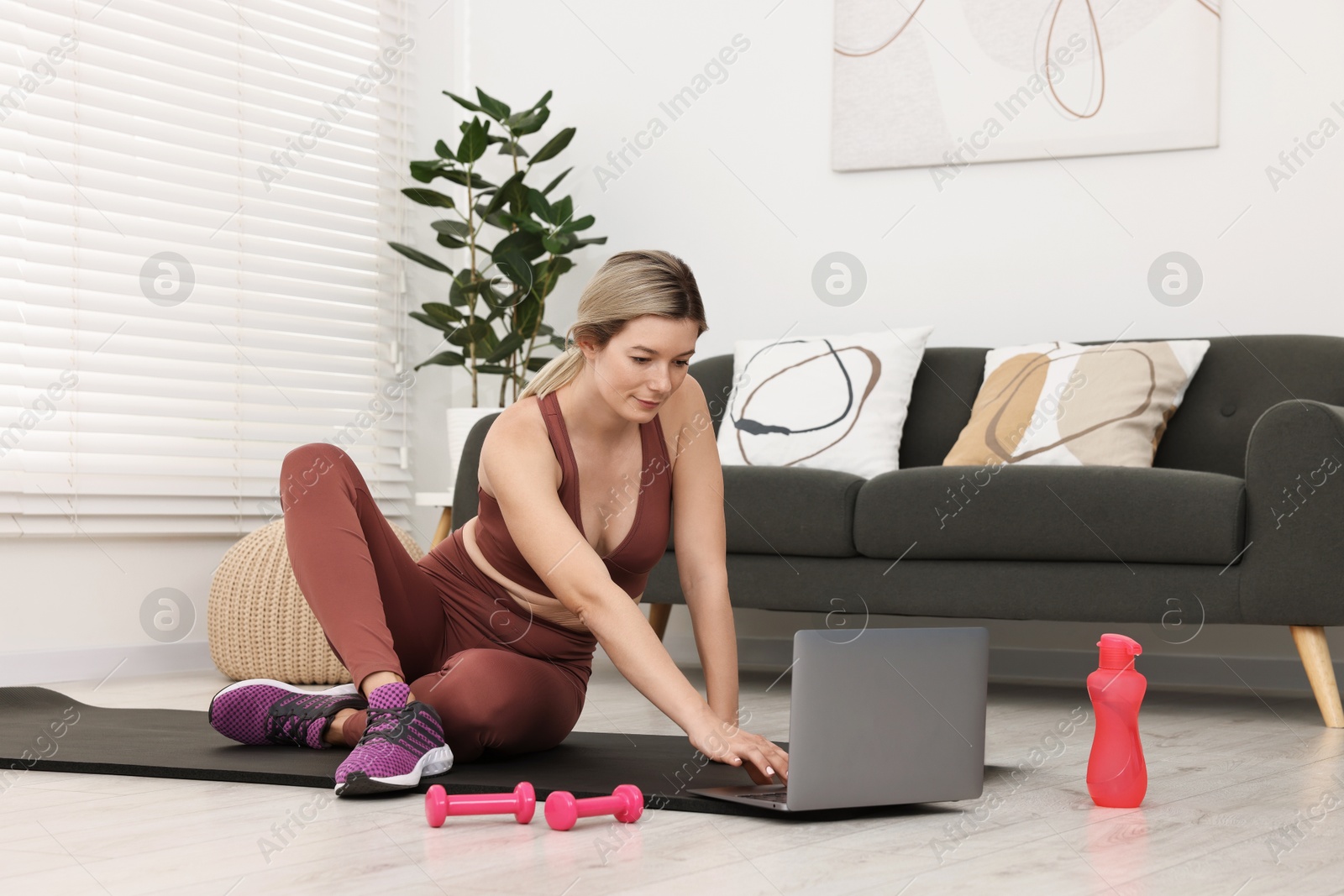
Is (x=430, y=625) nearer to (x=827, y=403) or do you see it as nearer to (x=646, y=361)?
(x=646, y=361)

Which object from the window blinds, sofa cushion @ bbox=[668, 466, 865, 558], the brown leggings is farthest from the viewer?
the window blinds

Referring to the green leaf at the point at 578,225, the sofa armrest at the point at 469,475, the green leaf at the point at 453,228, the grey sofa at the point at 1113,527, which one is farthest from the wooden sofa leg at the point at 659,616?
the green leaf at the point at 453,228

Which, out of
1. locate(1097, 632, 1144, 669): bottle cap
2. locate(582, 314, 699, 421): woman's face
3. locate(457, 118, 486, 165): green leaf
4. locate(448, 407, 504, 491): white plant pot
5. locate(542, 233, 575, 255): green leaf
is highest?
locate(457, 118, 486, 165): green leaf

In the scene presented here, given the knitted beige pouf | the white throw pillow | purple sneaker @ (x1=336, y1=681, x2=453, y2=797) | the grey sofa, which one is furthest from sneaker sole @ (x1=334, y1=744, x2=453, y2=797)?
the white throw pillow

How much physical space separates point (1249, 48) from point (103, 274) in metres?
3.05

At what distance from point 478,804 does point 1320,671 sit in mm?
1853

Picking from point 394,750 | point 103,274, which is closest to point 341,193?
point 103,274

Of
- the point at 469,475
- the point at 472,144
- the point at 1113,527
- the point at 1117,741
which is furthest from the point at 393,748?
the point at 472,144

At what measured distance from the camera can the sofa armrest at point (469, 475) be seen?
3354 mm

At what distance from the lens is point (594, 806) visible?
Result: 58.9 inches

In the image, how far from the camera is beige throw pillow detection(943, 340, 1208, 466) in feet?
10.1

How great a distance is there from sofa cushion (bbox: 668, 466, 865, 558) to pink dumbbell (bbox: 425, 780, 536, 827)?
1.50 m

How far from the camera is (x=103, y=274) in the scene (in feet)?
11.4

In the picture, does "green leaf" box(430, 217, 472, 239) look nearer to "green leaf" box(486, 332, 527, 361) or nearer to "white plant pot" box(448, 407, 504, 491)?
"green leaf" box(486, 332, 527, 361)
